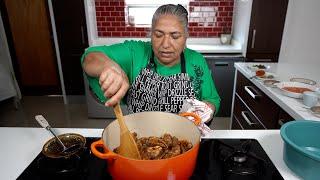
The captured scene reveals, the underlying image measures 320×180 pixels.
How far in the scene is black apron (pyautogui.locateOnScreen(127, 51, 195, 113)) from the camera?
1.35m

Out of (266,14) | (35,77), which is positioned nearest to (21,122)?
(35,77)

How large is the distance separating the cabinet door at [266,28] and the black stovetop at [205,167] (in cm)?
217

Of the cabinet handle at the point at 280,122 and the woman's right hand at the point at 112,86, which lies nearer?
the woman's right hand at the point at 112,86

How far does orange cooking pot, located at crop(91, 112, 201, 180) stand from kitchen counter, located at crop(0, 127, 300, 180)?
23 cm

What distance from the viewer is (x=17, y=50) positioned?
11.7 feet

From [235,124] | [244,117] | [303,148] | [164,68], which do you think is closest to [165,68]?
[164,68]

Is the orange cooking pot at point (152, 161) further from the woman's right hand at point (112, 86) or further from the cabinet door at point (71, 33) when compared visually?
the cabinet door at point (71, 33)

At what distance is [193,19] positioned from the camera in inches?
125

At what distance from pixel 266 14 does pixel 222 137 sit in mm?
2162

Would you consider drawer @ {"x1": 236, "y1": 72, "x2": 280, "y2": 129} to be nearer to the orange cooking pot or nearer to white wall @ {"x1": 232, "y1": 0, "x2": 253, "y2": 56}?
white wall @ {"x1": 232, "y1": 0, "x2": 253, "y2": 56}

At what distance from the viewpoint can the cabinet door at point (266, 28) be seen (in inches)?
106

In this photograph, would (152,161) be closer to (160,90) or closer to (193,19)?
(160,90)

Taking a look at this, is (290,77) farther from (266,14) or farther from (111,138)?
(111,138)

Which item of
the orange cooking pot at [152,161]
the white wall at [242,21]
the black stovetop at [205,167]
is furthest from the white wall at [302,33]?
the orange cooking pot at [152,161]
